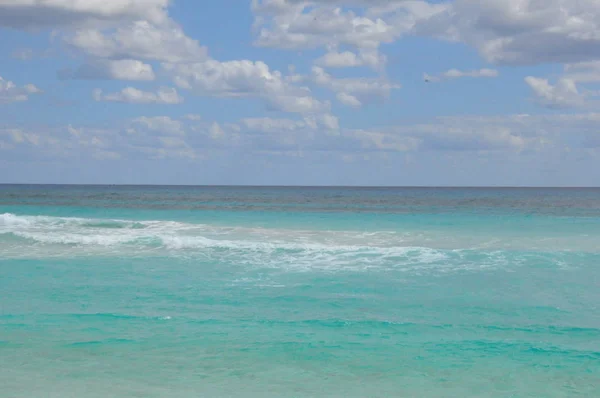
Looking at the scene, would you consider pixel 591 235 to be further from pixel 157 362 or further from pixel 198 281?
pixel 157 362

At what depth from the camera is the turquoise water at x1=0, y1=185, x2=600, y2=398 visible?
9.17m

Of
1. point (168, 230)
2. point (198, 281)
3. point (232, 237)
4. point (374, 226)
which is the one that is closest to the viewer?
point (198, 281)

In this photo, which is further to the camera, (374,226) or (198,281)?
(374,226)

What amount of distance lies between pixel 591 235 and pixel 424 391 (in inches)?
893

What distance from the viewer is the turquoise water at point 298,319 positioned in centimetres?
917

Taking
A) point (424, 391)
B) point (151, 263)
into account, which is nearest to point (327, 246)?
point (151, 263)

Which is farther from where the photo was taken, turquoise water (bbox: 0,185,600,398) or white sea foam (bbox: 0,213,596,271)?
white sea foam (bbox: 0,213,596,271)

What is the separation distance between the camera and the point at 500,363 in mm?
9992

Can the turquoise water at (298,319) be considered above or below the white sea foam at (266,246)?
below

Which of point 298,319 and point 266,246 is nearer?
point 298,319

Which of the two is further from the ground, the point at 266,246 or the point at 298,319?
the point at 266,246

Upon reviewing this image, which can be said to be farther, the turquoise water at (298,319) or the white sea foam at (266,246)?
the white sea foam at (266,246)

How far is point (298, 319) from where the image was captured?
1262 cm

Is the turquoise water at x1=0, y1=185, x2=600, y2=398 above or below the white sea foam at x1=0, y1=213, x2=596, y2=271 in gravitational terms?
below
